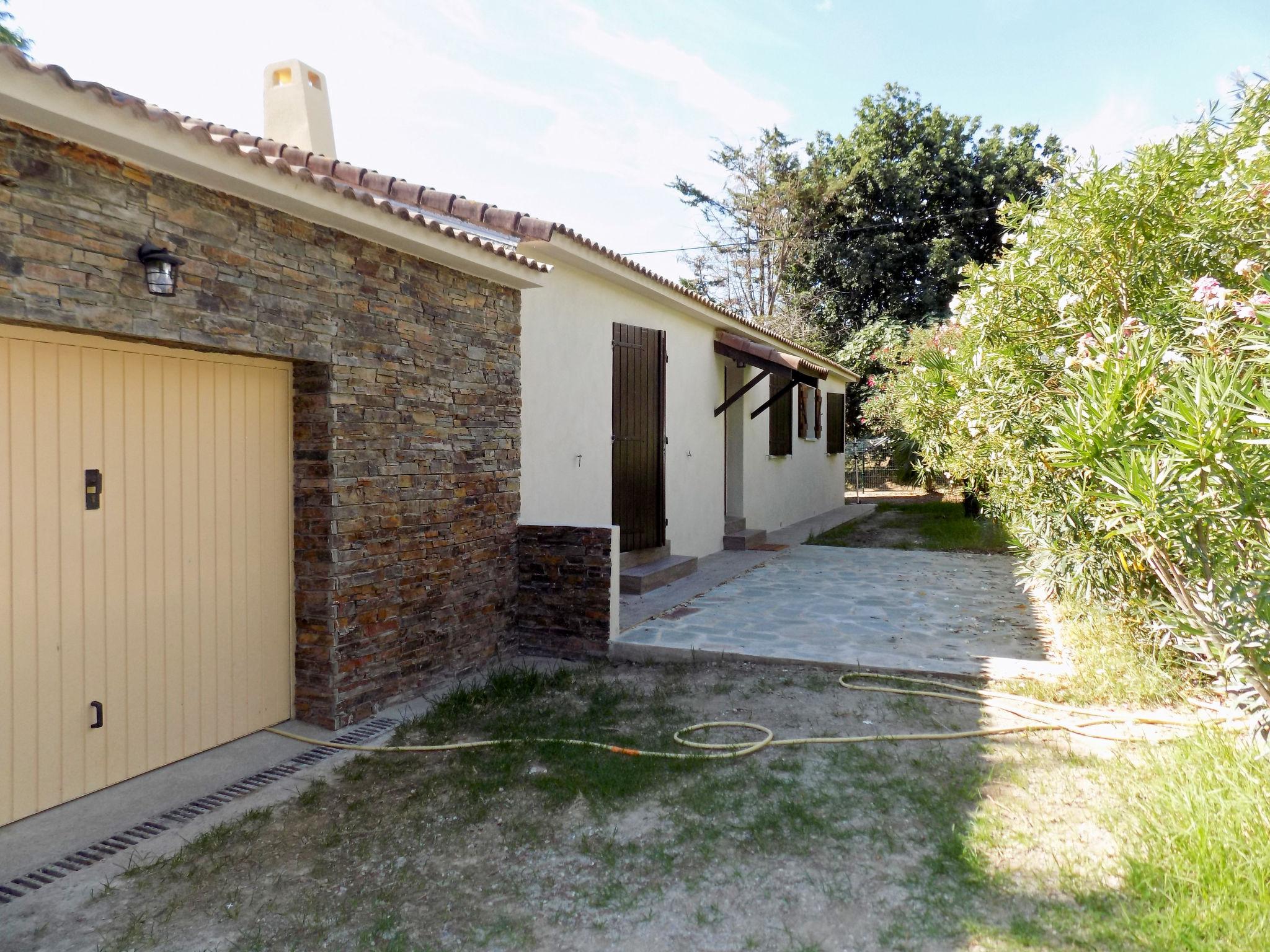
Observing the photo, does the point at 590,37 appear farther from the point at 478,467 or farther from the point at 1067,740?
the point at 1067,740

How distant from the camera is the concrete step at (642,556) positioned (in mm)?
8617

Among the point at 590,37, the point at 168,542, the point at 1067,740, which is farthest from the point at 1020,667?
the point at 590,37

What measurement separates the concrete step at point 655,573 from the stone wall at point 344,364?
1969 millimetres

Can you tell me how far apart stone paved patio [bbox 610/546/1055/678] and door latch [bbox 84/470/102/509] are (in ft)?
11.8

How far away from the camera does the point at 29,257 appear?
325cm

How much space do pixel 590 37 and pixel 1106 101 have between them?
10005 millimetres

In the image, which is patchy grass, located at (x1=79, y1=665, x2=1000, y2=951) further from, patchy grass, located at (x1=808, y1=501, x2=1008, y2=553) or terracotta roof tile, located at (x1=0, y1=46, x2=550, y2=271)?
patchy grass, located at (x1=808, y1=501, x2=1008, y2=553)

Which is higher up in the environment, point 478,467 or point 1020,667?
point 478,467

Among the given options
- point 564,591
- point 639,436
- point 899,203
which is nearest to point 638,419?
point 639,436

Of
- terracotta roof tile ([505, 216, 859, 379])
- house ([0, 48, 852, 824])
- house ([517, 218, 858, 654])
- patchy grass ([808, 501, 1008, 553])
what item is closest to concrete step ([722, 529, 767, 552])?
house ([517, 218, 858, 654])

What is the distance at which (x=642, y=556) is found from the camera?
8914mm

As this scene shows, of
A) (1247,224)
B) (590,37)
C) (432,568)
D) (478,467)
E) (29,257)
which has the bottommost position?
(432,568)

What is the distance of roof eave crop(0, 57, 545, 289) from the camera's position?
3.05 m

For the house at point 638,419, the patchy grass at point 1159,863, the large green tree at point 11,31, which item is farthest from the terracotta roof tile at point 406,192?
the large green tree at point 11,31
